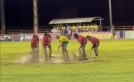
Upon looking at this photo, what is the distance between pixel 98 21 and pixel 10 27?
21.9m

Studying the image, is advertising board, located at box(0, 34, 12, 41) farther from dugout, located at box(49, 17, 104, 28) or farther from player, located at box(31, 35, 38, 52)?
player, located at box(31, 35, 38, 52)

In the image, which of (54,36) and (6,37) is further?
(6,37)

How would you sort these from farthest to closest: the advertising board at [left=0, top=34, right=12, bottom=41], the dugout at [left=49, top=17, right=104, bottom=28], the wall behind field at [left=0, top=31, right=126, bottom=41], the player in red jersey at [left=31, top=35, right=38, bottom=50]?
1. the dugout at [left=49, top=17, right=104, bottom=28]
2. the advertising board at [left=0, top=34, right=12, bottom=41]
3. the wall behind field at [left=0, top=31, right=126, bottom=41]
4. the player in red jersey at [left=31, top=35, right=38, bottom=50]

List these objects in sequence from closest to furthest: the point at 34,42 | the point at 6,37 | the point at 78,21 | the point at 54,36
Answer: the point at 34,42, the point at 54,36, the point at 6,37, the point at 78,21

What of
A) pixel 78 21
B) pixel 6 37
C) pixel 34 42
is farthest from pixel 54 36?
pixel 34 42

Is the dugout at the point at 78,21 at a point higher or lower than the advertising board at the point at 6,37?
higher


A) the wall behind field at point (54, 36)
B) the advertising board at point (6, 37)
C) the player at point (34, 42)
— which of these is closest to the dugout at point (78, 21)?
the wall behind field at point (54, 36)

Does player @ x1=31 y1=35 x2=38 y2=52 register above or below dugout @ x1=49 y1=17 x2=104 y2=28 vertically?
below

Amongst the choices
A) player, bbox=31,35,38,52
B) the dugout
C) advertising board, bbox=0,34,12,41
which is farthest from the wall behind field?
player, bbox=31,35,38,52

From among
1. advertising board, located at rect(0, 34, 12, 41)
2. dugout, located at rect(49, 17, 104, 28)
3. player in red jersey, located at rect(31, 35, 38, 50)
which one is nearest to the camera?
player in red jersey, located at rect(31, 35, 38, 50)

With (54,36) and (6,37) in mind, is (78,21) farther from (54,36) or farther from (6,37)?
(6,37)

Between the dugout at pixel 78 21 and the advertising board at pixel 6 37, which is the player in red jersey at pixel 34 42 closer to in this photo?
the advertising board at pixel 6 37

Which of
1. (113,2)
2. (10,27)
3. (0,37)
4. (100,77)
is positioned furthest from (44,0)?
(100,77)

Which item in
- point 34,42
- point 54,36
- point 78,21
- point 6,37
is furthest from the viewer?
point 78,21
